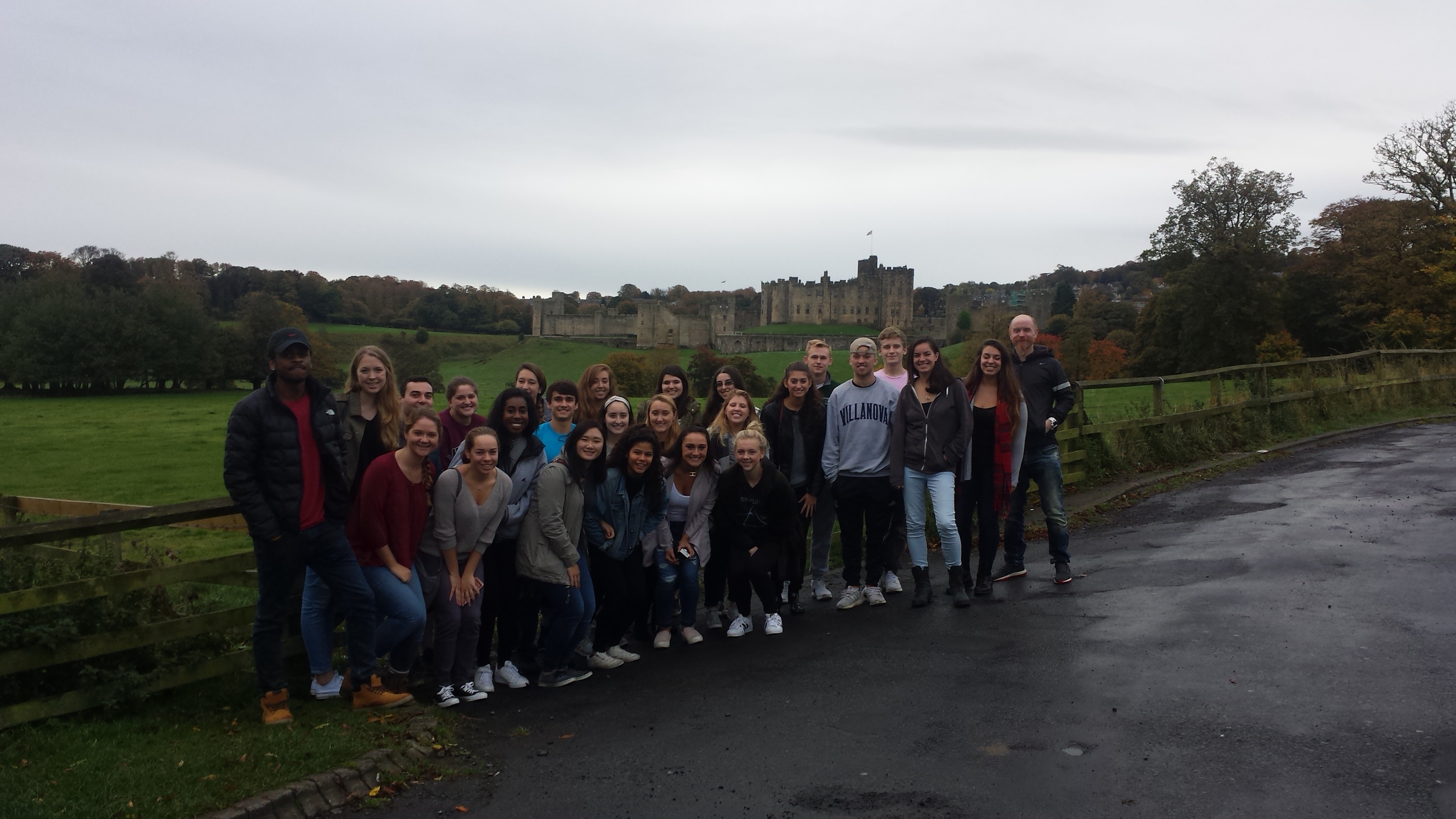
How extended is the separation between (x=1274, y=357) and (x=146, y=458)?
49.0 meters

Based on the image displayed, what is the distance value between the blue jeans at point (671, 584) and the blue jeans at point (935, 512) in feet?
5.74

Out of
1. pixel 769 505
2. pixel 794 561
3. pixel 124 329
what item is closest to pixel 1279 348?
pixel 794 561

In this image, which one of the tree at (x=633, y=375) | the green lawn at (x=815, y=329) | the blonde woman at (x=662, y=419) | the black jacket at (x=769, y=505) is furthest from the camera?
the green lawn at (x=815, y=329)

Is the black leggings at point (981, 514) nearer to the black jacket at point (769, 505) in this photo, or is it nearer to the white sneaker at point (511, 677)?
the black jacket at point (769, 505)

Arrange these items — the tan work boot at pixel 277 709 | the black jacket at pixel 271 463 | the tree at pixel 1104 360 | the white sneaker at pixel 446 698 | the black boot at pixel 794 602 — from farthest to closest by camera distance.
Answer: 1. the tree at pixel 1104 360
2. the black boot at pixel 794 602
3. the white sneaker at pixel 446 698
4. the tan work boot at pixel 277 709
5. the black jacket at pixel 271 463

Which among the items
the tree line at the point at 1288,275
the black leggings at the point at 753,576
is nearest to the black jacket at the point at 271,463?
the black leggings at the point at 753,576

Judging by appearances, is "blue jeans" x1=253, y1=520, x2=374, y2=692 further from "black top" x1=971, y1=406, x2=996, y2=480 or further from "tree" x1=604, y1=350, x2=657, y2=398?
"tree" x1=604, y1=350, x2=657, y2=398

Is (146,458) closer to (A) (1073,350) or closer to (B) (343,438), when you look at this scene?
(B) (343,438)

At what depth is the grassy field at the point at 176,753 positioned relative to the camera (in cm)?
418

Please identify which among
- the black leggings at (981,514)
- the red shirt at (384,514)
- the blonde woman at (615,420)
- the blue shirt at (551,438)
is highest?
the blonde woman at (615,420)

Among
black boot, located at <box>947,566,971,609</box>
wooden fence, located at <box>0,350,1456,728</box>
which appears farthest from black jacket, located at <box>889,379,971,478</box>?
wooden fence, located at <box>0,350,1456,728</box>

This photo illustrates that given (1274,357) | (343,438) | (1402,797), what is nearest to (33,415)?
(343,438)

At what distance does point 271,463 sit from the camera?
532 cm

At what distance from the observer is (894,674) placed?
591 centimetres
